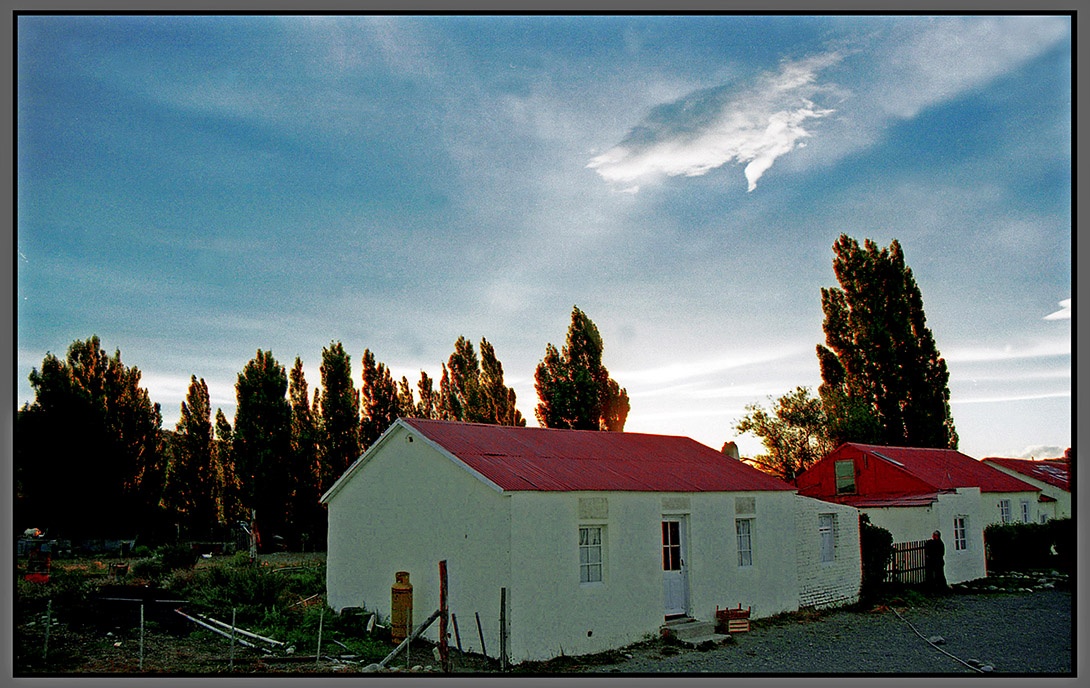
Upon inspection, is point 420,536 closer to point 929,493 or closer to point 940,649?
point 940,649

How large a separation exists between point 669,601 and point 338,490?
6.83 m

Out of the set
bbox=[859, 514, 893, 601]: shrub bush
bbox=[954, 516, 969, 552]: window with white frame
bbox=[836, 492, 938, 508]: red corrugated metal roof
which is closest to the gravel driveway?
bbox=[859, 514, 893, 601]: shrub bush

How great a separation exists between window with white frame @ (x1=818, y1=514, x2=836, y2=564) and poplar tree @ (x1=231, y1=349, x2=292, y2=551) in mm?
23193

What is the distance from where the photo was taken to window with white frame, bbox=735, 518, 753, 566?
1686 cm

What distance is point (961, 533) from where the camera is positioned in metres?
23.9

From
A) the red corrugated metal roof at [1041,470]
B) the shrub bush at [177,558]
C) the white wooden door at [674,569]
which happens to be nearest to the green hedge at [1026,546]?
the red corrugated metal roof at [1041,470]

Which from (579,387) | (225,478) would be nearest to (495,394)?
(579,387)

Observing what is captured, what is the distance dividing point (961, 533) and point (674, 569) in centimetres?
1260

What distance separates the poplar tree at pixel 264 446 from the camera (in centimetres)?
3444

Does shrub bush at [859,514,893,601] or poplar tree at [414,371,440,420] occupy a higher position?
poplar tree at [414,371,440,420]

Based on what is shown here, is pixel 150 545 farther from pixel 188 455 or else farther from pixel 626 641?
pixel 626 641

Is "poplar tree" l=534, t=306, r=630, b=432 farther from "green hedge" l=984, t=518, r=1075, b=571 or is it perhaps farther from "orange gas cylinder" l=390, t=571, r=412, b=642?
"orange gas cylinder" l=390, t=571, r=412, b=642

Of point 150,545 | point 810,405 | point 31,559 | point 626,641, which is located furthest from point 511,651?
point 810,405

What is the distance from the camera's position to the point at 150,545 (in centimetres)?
3209
